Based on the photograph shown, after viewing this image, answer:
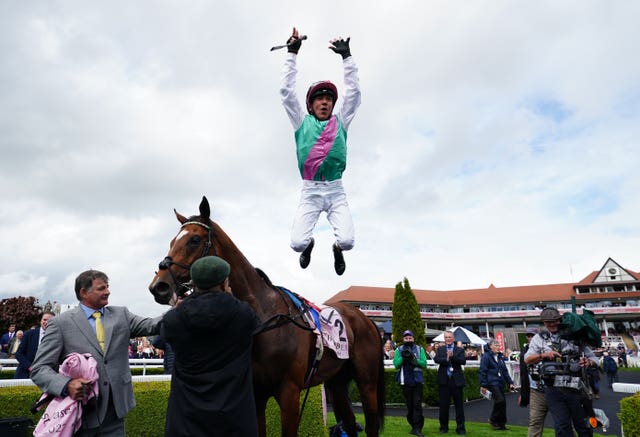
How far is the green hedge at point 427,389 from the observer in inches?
552

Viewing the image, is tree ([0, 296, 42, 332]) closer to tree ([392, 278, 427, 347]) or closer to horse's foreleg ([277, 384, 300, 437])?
tree ([392, 278, 427, 347])

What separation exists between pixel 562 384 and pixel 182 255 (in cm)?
456

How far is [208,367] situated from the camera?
8.63 ft

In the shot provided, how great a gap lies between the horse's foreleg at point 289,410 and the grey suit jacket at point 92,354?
1.14 meters

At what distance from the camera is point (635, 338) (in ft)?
153

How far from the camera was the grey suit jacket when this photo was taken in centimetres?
300

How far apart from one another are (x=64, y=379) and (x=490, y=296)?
214ft

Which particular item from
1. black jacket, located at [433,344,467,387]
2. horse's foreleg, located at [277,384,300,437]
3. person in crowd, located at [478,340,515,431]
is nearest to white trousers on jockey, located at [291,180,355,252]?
horse's foreleg, located at [277,384,300,437]

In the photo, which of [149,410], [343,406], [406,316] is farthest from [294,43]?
[406,316]

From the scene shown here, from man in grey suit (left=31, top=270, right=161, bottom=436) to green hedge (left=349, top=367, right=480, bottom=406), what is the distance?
11.1 metres

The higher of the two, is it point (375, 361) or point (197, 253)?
point (197, 253)

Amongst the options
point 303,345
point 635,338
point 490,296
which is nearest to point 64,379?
point 303,345

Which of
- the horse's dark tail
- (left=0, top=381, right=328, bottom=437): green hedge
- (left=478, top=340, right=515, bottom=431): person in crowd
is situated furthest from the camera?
(left=478, top=340, right=515, bottom=431): person in crowd

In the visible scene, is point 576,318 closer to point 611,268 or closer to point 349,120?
point 349,120
